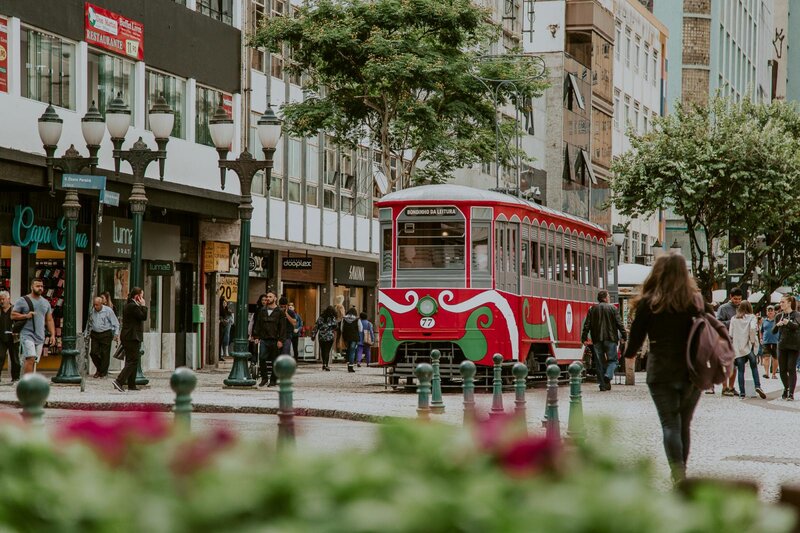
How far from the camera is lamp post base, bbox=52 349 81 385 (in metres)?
24.8

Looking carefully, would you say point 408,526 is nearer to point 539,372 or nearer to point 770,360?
point 539,372

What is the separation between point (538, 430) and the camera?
1755cm

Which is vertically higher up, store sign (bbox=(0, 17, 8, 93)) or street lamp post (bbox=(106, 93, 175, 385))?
store sign (bbox=(0, 17, 8, 93))

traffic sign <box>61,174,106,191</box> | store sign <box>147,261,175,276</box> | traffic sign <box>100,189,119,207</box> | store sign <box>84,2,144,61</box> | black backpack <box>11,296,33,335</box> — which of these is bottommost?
black backpack <box>11,296,33,335</box>

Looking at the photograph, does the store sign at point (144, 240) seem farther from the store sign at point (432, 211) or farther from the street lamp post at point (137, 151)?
the store sign at point (432, 211)

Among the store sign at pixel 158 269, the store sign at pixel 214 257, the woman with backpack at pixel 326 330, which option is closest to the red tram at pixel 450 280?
the store sign at pixel 158 269

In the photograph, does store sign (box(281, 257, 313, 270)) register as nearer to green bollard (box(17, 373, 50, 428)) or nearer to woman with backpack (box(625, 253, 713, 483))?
woman with backpack (box(625, 253, 713, 483))

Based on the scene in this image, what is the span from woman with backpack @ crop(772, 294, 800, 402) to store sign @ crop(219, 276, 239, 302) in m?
17.2

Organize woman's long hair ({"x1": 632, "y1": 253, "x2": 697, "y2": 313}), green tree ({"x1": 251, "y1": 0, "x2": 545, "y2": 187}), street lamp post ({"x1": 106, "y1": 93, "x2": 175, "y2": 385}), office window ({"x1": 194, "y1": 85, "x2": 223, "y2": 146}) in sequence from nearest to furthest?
woman's long hair ({"x1": 632, "y1": 253, "x2": 697, "y2": 313}) → street lamp post ({"x1": 106, "y1": 93, "x2": 175, "y2": 385}) → green tree ({"x1": 251, "y1": 0, "x2": 545, "y2": 187}) → office window ({"x1": 194, "y1": 85, "x2": 223, "y2": 146})

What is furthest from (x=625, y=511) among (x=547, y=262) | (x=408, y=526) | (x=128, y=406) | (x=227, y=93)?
(x=227, y=93)

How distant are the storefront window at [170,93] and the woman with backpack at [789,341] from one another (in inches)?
559

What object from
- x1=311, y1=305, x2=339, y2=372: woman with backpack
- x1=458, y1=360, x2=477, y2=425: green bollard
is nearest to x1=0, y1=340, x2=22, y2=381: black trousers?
x1=458, y1=360, x2=477, y2=425: green bollard

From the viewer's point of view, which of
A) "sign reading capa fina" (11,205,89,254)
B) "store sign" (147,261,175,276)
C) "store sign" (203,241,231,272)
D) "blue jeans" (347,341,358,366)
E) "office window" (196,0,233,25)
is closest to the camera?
"sign reading capa fina" (11,205,89,254)

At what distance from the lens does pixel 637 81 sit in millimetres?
82562
